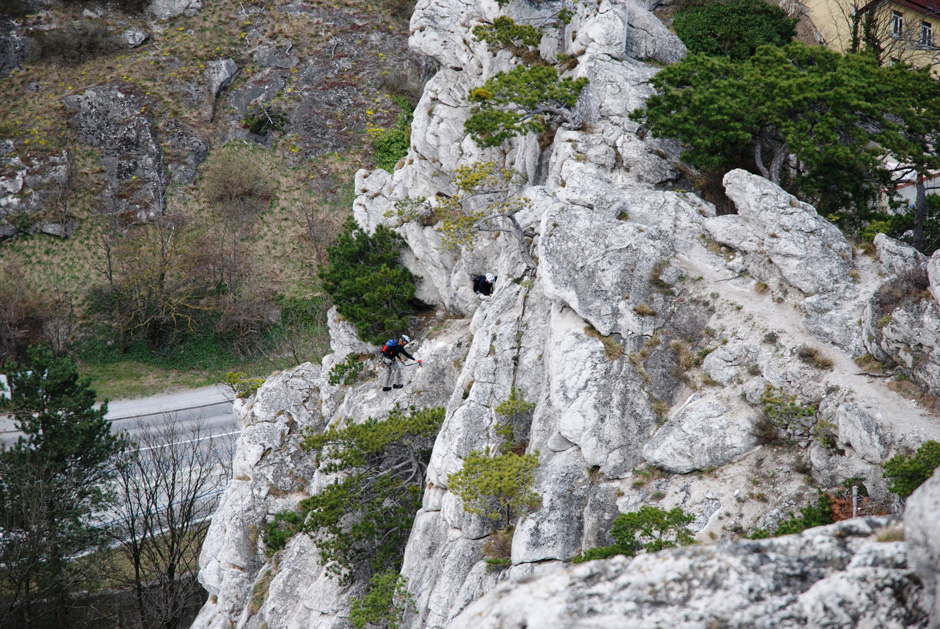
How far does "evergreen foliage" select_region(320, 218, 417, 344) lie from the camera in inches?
1110

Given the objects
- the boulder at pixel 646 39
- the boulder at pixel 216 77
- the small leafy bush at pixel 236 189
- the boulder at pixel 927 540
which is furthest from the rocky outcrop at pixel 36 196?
the boulder at pixel 927 540

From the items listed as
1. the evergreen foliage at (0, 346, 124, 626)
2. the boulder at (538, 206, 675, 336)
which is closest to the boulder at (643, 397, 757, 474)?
the boulder at (538, 206, 675, 336)

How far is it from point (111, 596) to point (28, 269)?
2931 centimetres

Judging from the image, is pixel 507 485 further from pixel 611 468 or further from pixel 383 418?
pixel 383 418

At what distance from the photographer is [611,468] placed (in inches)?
640

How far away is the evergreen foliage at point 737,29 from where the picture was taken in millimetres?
32750

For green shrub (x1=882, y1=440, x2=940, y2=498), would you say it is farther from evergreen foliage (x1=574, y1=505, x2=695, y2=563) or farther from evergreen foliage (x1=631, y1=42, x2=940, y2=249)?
evergreen foliage (x1=631, y1=42, x2=940, y2=249)

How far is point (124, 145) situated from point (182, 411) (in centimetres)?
2840

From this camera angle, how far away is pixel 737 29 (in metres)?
33.1

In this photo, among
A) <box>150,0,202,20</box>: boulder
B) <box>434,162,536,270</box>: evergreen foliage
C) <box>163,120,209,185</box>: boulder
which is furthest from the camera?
<box>150,0,202,20</box>: boulder

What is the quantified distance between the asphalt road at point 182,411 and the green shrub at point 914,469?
37759 millimetres

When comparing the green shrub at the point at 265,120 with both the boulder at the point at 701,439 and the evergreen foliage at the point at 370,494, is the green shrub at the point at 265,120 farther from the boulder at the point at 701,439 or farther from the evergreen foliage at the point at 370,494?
the boulder at the point at 701,439

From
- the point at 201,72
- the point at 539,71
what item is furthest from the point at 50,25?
the point at 539,71

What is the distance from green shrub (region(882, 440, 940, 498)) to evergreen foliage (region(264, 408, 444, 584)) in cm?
1432
